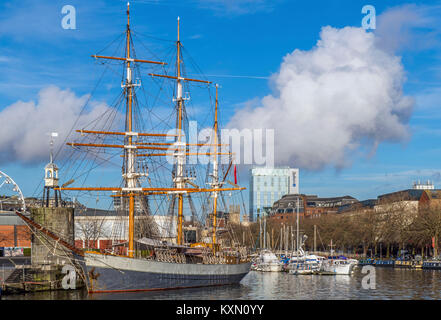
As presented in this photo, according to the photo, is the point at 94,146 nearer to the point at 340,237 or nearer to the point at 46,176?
the point at 46,176

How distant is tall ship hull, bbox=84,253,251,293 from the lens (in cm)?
6612

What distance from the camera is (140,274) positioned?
69625mm

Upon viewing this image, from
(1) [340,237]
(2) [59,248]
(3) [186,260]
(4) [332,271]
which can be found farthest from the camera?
(1) [340,237]

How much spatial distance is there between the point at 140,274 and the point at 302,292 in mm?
20475

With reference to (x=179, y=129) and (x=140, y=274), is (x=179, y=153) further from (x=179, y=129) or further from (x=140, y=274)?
(x=140, y=274)

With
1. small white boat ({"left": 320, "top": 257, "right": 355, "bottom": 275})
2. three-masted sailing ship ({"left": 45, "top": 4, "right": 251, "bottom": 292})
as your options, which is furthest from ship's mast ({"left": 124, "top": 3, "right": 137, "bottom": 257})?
small white boat ({"left": 320, "top": 257, "right": 355, "bottom": 275})

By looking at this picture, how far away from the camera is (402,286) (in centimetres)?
8175

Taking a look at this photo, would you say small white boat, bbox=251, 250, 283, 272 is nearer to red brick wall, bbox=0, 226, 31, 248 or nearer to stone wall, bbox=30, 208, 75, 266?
red brick wall, bbox=0, 226, 31, 248

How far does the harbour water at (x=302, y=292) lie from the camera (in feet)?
213

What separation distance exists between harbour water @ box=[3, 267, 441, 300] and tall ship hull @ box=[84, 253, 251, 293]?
1368mm

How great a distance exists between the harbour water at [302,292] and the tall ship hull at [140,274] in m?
1.37

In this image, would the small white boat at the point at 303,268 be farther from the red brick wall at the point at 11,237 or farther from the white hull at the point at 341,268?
the red brick wall at the point at 11,237

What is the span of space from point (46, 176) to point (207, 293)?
2308 cm
